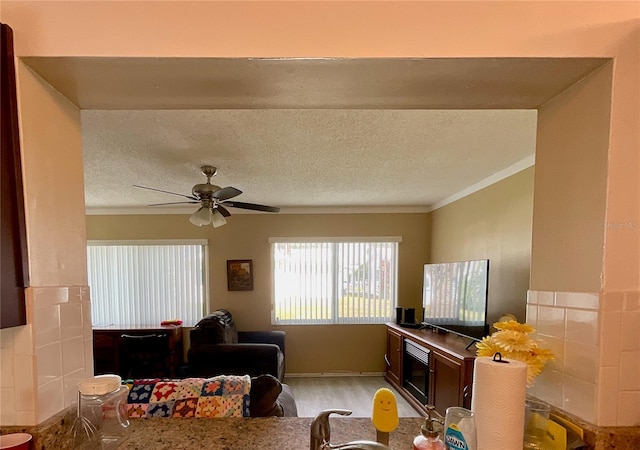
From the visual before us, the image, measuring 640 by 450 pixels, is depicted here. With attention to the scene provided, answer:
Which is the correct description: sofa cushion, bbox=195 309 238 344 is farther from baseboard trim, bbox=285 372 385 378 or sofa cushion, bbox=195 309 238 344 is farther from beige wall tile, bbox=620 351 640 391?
beige wall tile, bbox=620 351 640 391

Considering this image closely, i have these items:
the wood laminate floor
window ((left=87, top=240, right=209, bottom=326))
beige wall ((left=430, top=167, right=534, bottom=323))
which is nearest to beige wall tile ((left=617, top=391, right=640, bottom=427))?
beige wall ((left=430, top=167, right=534, bottom=323))

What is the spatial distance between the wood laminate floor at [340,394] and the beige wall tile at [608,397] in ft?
9.12

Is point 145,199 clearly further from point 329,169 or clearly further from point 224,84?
point 224,84

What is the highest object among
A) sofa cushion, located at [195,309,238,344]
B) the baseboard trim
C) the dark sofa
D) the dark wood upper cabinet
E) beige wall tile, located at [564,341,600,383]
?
the dark wood upper cabinet

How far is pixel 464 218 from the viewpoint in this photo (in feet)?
12.2

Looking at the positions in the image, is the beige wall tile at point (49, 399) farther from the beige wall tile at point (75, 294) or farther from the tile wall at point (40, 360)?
the beige wall tile at point (75, 294)

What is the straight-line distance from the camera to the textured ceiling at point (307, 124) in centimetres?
80

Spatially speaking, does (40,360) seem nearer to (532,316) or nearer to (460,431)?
(460,431)

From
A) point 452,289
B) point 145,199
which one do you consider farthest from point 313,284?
point 145,199

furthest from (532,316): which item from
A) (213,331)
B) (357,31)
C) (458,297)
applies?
(213,331)

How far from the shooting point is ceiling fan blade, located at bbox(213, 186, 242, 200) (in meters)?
2.54

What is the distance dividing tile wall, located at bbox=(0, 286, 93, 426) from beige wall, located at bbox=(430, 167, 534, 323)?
2.78m

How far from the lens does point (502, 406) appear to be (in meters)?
0.78

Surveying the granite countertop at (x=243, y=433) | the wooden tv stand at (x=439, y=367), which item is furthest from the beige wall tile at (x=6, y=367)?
the wooden tv stand at (x=439, y=367)
